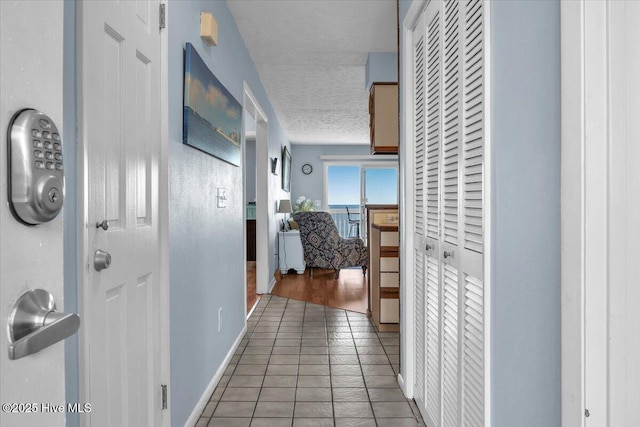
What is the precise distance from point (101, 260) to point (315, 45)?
3060mm

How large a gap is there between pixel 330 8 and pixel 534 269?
103 inches

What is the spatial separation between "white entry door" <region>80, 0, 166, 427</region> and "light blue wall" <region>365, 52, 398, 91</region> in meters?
2.59

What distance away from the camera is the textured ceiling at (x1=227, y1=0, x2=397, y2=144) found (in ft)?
10.2

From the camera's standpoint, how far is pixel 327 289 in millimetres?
5789

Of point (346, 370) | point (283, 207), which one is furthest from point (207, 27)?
point (283, 207)

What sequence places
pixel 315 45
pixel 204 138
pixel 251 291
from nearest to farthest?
pixel 204 138
pixel 315 45
pixel 251 291

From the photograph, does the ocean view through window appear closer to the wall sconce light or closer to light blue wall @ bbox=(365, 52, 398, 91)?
light blue wall @ bbox=(365, 52, 398, 91)

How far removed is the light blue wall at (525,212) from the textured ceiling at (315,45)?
2.16 m

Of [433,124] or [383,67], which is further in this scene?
[383,67]

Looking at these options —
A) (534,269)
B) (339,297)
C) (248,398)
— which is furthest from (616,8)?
(339,297)

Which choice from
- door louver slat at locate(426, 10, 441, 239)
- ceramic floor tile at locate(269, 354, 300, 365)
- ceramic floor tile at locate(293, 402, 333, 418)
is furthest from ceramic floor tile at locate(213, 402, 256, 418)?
door louver slat at locate(426, 10, 441, 239)

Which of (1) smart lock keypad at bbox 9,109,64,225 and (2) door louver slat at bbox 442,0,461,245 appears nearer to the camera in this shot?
(1) smart lock keypad at bbox 9,109,64,225

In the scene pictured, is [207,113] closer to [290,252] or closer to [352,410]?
[352,410]

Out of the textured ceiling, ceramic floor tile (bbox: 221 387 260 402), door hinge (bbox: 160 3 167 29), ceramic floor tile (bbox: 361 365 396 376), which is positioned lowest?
ceramic floor tile (bbox: 361 365 396 376)
